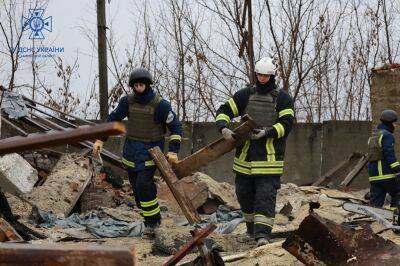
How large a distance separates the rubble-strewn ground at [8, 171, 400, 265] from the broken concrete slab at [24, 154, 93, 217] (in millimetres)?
266

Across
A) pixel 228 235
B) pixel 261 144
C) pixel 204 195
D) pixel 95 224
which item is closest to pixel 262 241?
pixel 228 235

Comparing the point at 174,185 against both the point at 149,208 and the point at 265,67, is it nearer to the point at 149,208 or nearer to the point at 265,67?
the point at 149,208

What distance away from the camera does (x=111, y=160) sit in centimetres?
1120

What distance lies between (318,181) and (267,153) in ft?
23.1

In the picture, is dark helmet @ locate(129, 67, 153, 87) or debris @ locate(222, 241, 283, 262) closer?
debris @ locate(222, 241, 283, 262)

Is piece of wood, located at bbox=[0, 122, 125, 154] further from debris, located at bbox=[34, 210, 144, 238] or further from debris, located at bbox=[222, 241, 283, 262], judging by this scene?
debris, located at bbox=[34, 210, 144, 238]

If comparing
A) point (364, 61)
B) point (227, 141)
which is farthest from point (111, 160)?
point (364, 61)

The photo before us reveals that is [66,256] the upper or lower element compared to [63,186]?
upper

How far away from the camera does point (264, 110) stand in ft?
21.2

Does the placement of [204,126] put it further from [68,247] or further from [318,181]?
[68,247]

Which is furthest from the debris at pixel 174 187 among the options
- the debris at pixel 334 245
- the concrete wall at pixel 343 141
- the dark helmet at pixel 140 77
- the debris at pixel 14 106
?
the concrete wall at pixel 343 141

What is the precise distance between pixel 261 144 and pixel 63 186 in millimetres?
4036

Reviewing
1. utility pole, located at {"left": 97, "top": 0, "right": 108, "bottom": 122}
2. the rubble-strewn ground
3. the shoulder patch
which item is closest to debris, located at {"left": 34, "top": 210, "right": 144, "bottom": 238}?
the rubble-strewn ground

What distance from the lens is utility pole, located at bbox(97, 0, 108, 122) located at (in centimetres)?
1515
